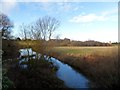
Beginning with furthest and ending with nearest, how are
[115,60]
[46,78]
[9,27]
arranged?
[9,27], [115,60], [46,78]

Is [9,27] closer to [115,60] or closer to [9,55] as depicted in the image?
[9,55]

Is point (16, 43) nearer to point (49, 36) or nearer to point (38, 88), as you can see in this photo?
point (49, 36)

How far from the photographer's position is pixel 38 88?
41.7ft

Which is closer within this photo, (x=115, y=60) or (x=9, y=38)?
(x=115, y=60)

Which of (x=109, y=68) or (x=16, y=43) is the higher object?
(x=16, y=43)

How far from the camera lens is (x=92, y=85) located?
14766 millimetres

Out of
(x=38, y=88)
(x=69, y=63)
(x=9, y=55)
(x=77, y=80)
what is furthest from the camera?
(x=9, y=55)

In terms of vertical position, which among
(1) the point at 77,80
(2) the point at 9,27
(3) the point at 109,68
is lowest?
(1) the point at 77,80

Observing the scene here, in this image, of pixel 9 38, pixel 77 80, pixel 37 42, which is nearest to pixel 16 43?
pixel 9 38

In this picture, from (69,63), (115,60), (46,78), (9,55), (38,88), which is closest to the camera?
(38,88)

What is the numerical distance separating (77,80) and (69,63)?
880 cm

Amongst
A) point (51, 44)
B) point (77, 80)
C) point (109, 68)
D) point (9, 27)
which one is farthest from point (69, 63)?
point (9, 27)

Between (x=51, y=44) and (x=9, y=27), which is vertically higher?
(x=9, y=27)

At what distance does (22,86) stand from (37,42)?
14901mm
